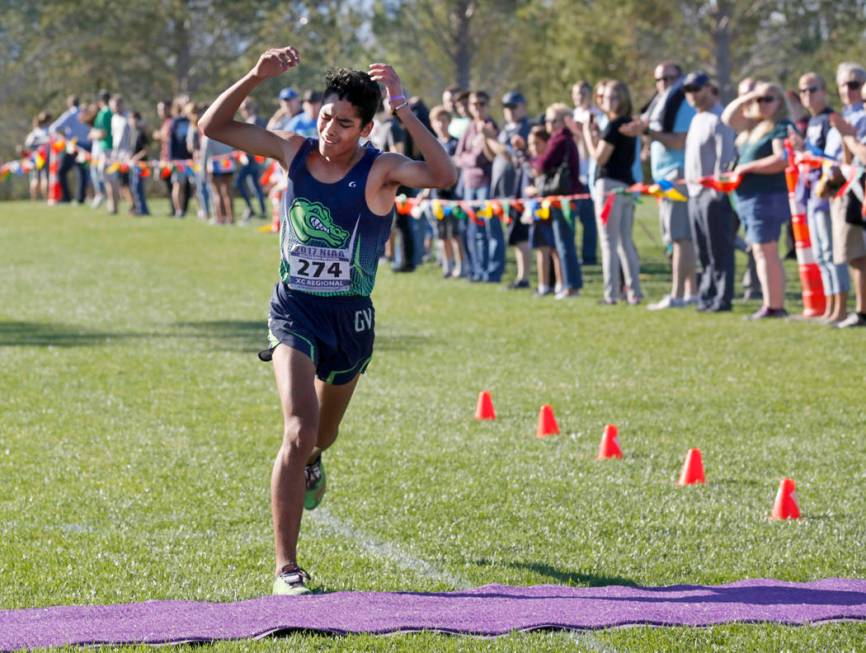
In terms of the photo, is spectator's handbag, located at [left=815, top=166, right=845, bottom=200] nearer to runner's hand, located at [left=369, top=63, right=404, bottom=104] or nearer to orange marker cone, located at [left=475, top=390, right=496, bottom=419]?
orange marker cone, located at [left=475, top=390, right=496, bottom=419]

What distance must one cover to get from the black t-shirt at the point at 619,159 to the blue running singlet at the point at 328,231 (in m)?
9.67

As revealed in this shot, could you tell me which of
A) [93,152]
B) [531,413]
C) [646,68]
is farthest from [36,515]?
[646,68]

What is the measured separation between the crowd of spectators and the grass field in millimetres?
638

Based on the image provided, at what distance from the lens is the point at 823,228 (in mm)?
14180

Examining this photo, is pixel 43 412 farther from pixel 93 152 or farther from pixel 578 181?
pixel 93 152

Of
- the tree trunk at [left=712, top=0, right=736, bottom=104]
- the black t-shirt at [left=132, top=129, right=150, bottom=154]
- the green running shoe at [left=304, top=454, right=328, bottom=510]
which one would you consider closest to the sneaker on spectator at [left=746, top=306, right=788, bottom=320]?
the green running shoe at [left=304, top=454, right=328, bottom=510]

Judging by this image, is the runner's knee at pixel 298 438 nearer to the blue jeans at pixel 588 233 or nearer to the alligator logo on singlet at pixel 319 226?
the alligator logo on singlet at pixel 319 226

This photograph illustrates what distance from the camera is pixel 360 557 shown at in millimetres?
6715

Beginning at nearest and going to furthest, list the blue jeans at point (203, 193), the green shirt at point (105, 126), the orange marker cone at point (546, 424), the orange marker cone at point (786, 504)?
the orange marker cone at point (786, 504) → the orange marker cone at point (546, 424) → the blue jeans at point (203, 193) → the green shirt at point (105, 126)

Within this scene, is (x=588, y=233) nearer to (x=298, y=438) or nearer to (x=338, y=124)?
(x=338, y=124)

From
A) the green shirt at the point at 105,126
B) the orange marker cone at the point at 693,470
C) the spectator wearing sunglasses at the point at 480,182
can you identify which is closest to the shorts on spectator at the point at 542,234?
the spectator wearing sunglasses at the point at 480,182

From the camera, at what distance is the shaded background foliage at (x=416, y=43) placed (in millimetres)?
50188

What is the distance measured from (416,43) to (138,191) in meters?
26.7

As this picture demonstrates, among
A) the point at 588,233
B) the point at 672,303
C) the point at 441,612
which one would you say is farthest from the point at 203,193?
the point at 441,612
